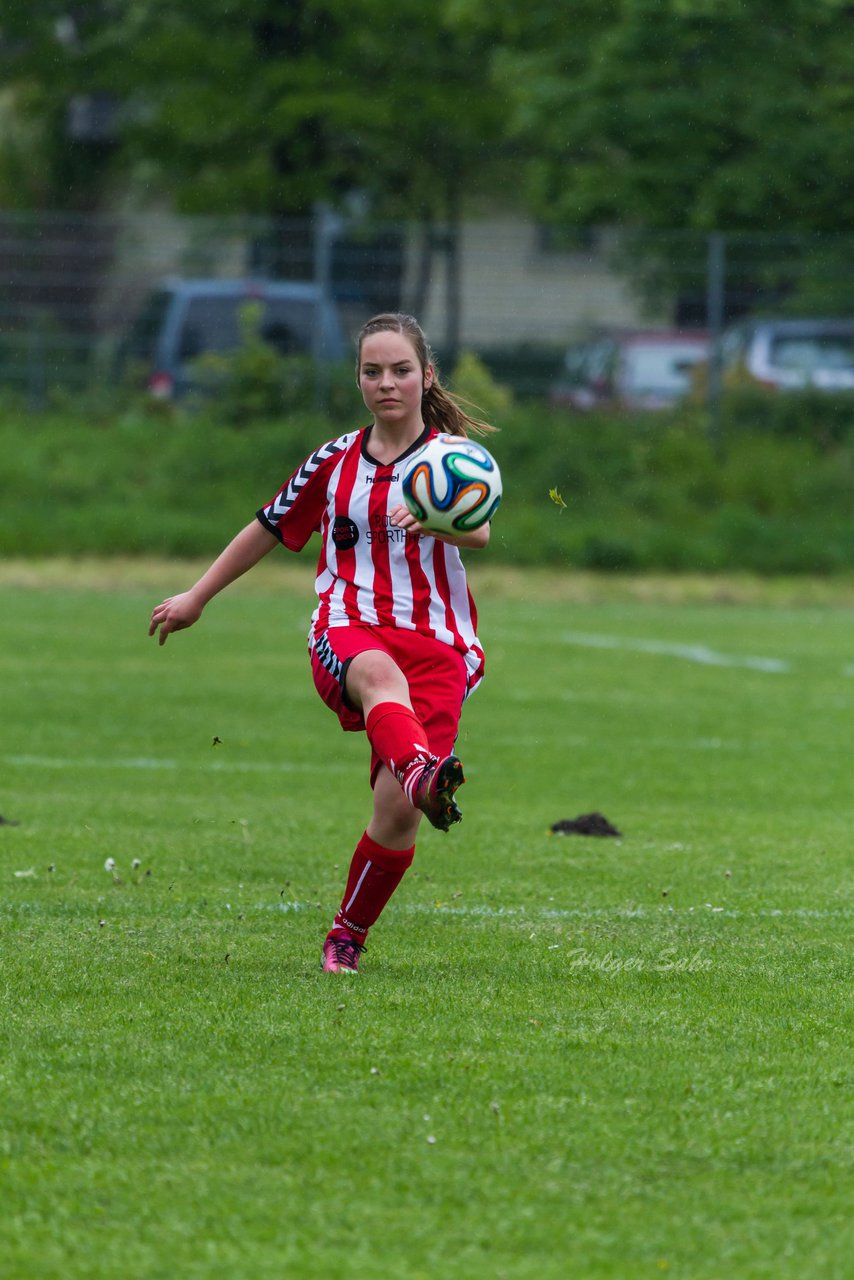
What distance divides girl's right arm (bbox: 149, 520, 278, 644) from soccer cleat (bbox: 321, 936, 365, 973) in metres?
1.02

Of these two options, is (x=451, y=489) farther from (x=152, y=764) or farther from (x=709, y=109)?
(x=709, y=109)

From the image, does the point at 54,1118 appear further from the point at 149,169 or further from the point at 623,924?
the point at 149,169

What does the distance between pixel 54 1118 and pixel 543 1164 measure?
991 mm

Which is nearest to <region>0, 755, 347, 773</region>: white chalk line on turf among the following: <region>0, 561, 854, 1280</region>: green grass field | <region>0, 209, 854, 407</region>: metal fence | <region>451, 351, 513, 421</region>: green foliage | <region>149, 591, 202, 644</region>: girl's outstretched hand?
<region>0, 561, 854, 1280</region>: green grass field

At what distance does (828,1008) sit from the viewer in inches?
197

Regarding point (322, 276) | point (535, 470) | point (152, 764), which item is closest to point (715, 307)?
point (535, 470)

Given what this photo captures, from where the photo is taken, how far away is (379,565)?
5.52m

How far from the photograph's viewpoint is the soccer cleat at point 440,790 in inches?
192

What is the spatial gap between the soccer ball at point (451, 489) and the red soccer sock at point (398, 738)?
50cm

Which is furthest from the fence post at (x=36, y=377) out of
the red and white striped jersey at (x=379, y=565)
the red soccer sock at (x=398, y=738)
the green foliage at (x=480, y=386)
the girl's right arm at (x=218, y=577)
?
the red soccer sock at (x=398, y=738)

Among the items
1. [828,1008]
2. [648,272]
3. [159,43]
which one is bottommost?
[828,1008]

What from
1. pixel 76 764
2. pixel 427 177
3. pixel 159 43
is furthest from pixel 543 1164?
pixel 427 177

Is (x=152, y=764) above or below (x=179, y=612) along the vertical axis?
below

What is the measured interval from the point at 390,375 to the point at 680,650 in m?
10.1
